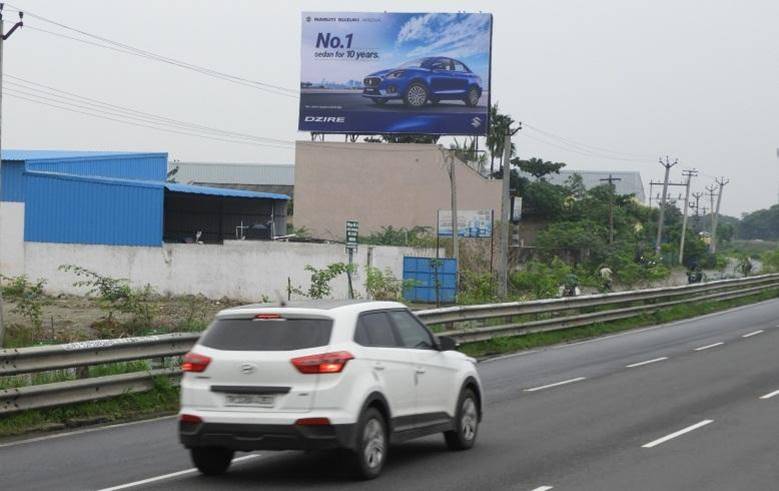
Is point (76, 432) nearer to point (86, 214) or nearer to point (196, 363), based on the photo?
point (196, 363)

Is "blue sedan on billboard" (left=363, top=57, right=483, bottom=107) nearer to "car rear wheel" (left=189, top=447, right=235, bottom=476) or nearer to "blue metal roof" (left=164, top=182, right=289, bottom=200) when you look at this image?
"blue metal roof" (left=164, top=182, right=289, bottom=200)

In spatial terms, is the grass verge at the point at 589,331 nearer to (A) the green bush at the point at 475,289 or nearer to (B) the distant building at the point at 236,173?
(A) the green bush at the point at 475,289

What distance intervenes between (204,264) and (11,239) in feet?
24.7

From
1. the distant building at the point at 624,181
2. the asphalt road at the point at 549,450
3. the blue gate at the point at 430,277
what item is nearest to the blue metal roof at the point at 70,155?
the blue gate at the point at 430,277

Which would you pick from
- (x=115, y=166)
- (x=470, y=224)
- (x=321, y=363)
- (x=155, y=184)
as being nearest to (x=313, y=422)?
(x=321, y=363)

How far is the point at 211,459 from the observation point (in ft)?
36.3

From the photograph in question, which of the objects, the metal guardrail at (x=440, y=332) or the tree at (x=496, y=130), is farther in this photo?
the tree at (x=496, y=130)

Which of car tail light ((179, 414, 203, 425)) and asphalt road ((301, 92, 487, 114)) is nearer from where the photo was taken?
car tail light ((179, 414, 203, 425))

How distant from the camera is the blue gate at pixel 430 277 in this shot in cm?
4575

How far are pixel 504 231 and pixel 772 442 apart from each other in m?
25.2

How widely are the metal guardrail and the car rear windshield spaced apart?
4560 millimetres

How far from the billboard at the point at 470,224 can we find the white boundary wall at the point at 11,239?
19479 millimetres

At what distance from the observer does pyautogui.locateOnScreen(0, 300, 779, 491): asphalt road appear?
10812 mm

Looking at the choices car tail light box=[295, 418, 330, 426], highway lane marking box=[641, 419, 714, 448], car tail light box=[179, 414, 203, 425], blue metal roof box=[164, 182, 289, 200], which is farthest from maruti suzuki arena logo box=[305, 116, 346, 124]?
car tail light box=[295, 418, 330, 426]
